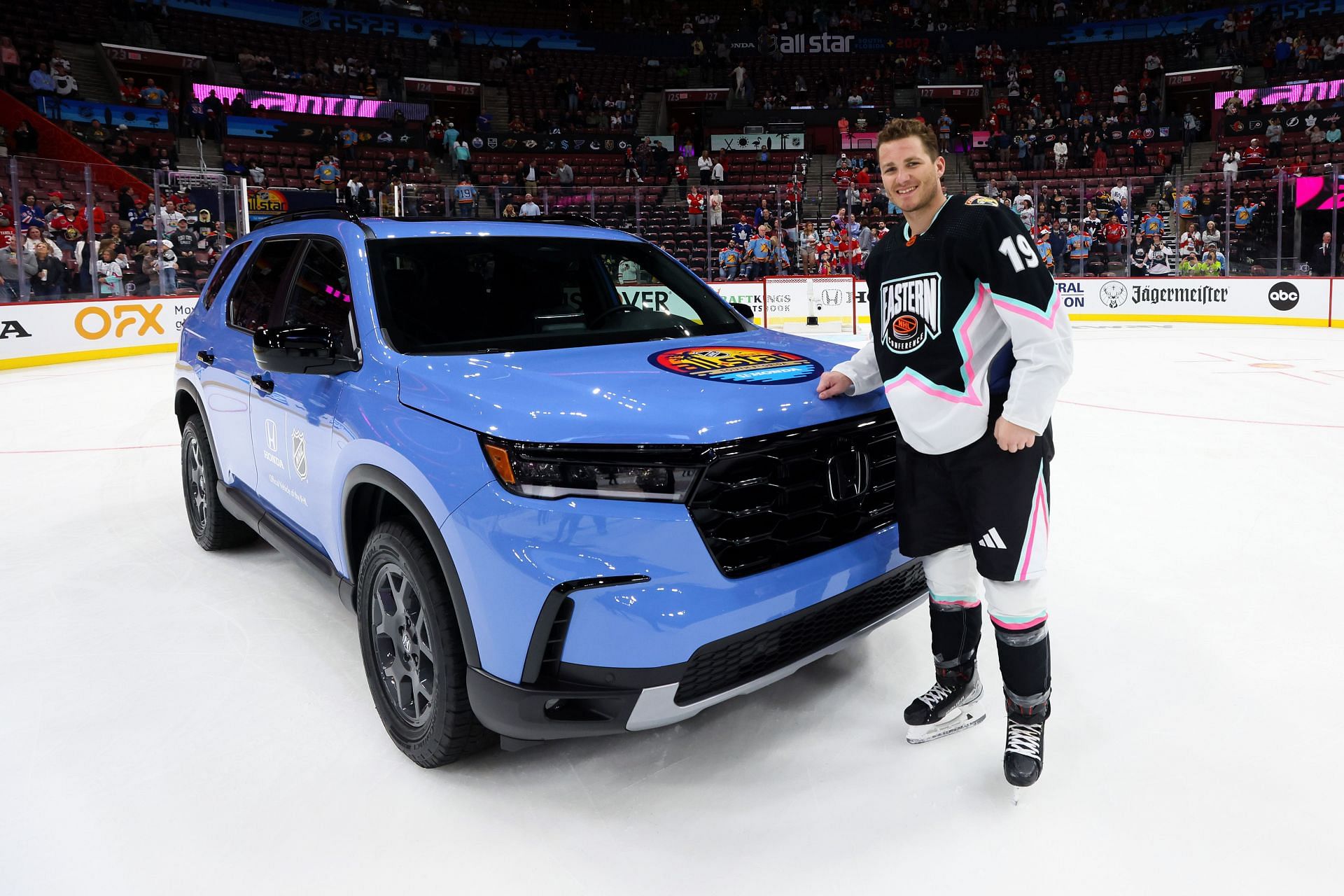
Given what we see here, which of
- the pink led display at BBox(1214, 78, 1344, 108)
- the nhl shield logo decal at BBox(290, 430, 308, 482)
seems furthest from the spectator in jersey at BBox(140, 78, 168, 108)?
the pink led display at BBox(1214, 78, 1344, 108)

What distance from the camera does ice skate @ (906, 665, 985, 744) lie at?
251 cm

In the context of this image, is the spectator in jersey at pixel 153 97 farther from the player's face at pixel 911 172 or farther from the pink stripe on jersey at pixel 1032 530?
the pink stripe on jersey at pixel 1032 530

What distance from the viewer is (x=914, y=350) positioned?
7.32ft

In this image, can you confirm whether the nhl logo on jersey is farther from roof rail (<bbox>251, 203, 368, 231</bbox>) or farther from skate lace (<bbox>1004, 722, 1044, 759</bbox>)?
roof rail (<bbox>251, 203, 368, 231</bbox>)

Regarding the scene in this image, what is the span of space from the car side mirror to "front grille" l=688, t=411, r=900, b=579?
3.79 feet

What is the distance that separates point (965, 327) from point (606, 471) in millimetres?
902

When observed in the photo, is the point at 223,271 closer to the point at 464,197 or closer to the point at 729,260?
the point at 464,197

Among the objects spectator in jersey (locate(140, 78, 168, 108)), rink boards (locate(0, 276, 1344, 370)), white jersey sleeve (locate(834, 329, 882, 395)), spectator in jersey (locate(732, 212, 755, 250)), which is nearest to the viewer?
white jersey sleeve (locate(834, 329, 882, 395))

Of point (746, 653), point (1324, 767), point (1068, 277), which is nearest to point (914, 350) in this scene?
point (746, 653)

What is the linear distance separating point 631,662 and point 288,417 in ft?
5.24

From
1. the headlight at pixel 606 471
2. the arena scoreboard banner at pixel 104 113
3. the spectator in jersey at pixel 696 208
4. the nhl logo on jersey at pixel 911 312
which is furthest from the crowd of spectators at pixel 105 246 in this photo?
the nhl logo on jersey at pixel 911 312

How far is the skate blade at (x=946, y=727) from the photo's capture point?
2490 mm

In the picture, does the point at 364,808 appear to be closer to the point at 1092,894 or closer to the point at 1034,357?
the point at 1092,894

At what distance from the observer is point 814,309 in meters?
16.0
